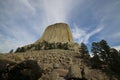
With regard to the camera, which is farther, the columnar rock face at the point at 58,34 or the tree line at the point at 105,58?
the columnar rock face at the point at 58,34

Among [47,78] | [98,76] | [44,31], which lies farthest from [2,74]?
[44,31]

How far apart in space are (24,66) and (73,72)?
1123 cm

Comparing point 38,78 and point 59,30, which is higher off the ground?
point 59,30

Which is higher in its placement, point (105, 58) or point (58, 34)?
point (58, 34)

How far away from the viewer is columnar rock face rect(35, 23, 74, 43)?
95.4 m

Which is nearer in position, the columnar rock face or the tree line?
the tree line

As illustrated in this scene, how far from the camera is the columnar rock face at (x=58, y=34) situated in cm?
9544

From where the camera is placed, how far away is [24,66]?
66.5 ft

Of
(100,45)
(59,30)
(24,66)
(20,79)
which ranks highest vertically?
(59,30)

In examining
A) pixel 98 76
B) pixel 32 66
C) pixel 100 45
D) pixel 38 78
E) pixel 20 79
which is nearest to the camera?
pixel 20 79

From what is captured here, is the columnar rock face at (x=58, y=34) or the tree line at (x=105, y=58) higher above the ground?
the columnar rock face at (x=58, y=34)

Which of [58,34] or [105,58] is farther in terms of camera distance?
[58,34]

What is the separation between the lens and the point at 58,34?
98.4 metres

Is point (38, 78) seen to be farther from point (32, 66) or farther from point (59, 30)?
point (59, 30)
